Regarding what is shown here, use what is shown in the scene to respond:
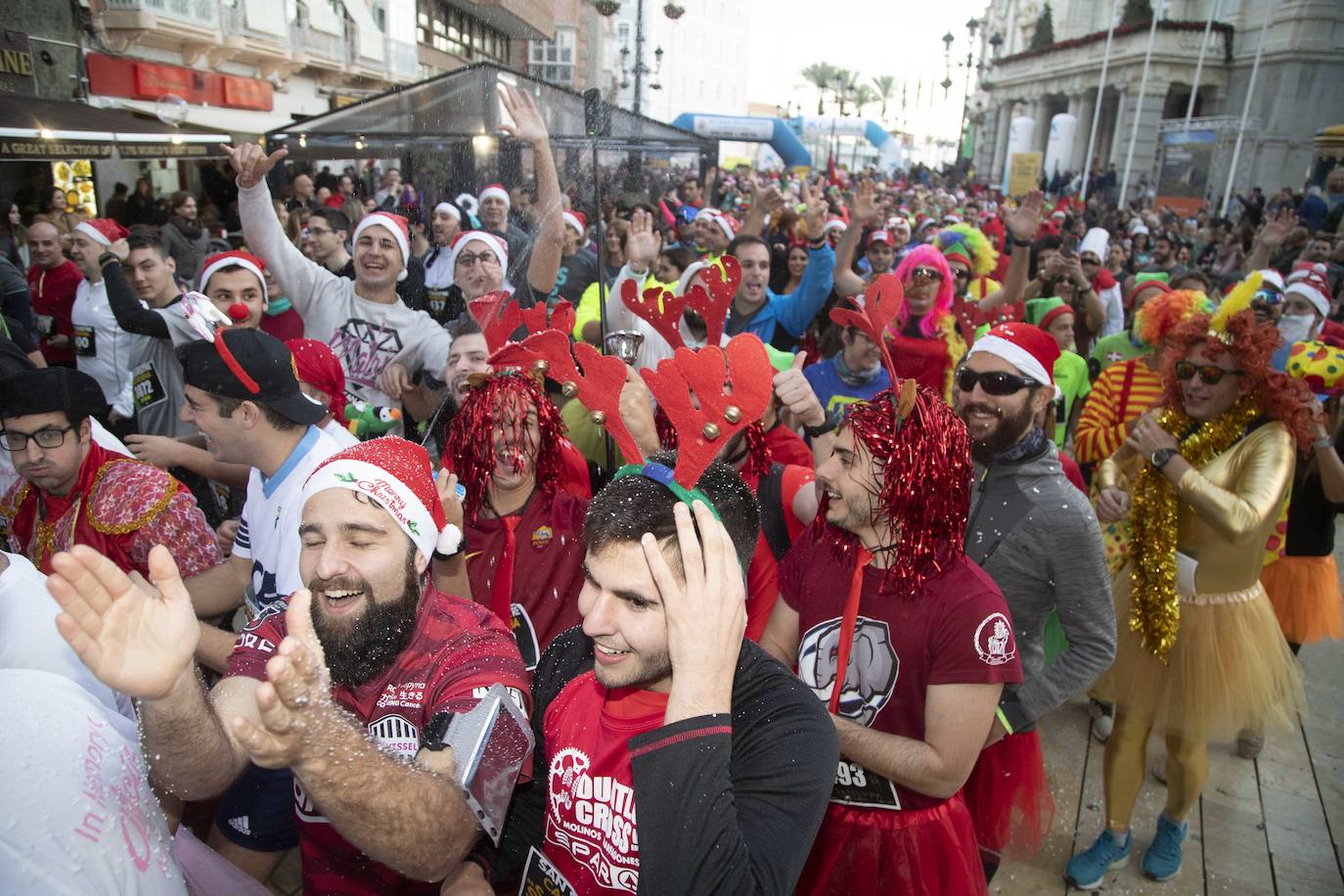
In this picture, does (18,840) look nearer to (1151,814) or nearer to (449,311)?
(449,311)

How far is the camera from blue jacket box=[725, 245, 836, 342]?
196 inches

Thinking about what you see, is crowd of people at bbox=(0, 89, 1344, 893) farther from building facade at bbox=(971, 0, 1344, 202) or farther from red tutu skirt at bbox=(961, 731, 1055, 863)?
building facade at bbox=(971, 0, 1344, 202)

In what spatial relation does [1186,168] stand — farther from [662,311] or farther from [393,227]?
[662,311]

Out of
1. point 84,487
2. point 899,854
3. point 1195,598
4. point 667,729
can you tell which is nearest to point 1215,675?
point 1195,598

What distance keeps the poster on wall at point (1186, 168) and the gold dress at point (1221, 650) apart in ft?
66.7

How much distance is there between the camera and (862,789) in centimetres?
195

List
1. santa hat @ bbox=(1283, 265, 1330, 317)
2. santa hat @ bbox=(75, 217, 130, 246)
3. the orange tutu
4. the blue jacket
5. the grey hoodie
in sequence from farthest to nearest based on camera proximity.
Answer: santa hat @ bbox=(1283, 265, 1330, 317), the blue jacket, santa hat @ bbox=(75, 217, 130, 246), the orange tutu, the grey hoodie

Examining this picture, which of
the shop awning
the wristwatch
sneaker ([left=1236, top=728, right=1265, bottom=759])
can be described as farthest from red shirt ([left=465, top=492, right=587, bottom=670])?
the shop awning

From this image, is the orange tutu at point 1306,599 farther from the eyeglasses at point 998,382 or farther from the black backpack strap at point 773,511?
the black backpack strap at point 773,511

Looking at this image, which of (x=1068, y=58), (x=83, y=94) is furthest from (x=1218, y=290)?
(x=1068, y=58)

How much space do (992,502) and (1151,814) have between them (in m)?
1.92

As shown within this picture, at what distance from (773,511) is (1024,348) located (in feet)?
3.16

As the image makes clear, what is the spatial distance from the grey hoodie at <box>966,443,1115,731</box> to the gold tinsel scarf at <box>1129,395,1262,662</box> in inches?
38.6

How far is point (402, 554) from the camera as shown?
181 cm
